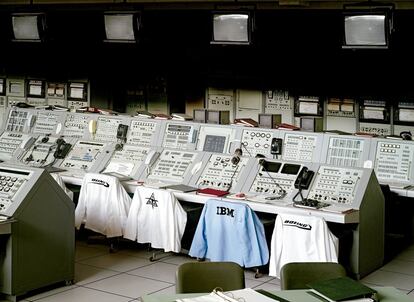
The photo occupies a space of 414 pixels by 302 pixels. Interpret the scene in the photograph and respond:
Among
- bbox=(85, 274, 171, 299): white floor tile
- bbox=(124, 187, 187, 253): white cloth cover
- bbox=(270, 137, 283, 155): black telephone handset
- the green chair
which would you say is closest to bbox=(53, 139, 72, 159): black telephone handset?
bbox=(124, 187, 187, 253): white cloth cover

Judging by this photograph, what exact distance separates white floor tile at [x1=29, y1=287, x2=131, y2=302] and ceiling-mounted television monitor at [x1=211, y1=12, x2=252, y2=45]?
152 inches

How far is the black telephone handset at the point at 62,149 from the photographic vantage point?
327 inches

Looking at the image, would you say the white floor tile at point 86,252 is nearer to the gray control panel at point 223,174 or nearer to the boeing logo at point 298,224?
the gray control panel at point 223,174

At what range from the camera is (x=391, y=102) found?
999cm

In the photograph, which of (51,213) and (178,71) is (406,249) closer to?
(51,213)

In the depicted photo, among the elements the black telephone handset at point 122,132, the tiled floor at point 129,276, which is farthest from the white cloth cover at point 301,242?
A: the black telephone handset at point 122,132

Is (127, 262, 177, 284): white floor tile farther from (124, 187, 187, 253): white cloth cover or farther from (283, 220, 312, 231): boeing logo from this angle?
(283, 220, 312, 231): boeing logo

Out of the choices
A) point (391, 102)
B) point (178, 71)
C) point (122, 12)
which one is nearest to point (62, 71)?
point (178, 71)

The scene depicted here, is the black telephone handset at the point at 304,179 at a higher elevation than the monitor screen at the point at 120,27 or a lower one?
lower

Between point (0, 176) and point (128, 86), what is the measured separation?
669 cm

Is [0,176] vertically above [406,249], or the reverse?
[0,176]

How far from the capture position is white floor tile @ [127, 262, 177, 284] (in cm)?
631

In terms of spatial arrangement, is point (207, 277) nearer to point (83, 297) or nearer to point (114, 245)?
point (83, 297)

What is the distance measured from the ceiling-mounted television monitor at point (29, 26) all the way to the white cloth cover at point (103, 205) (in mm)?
3497
